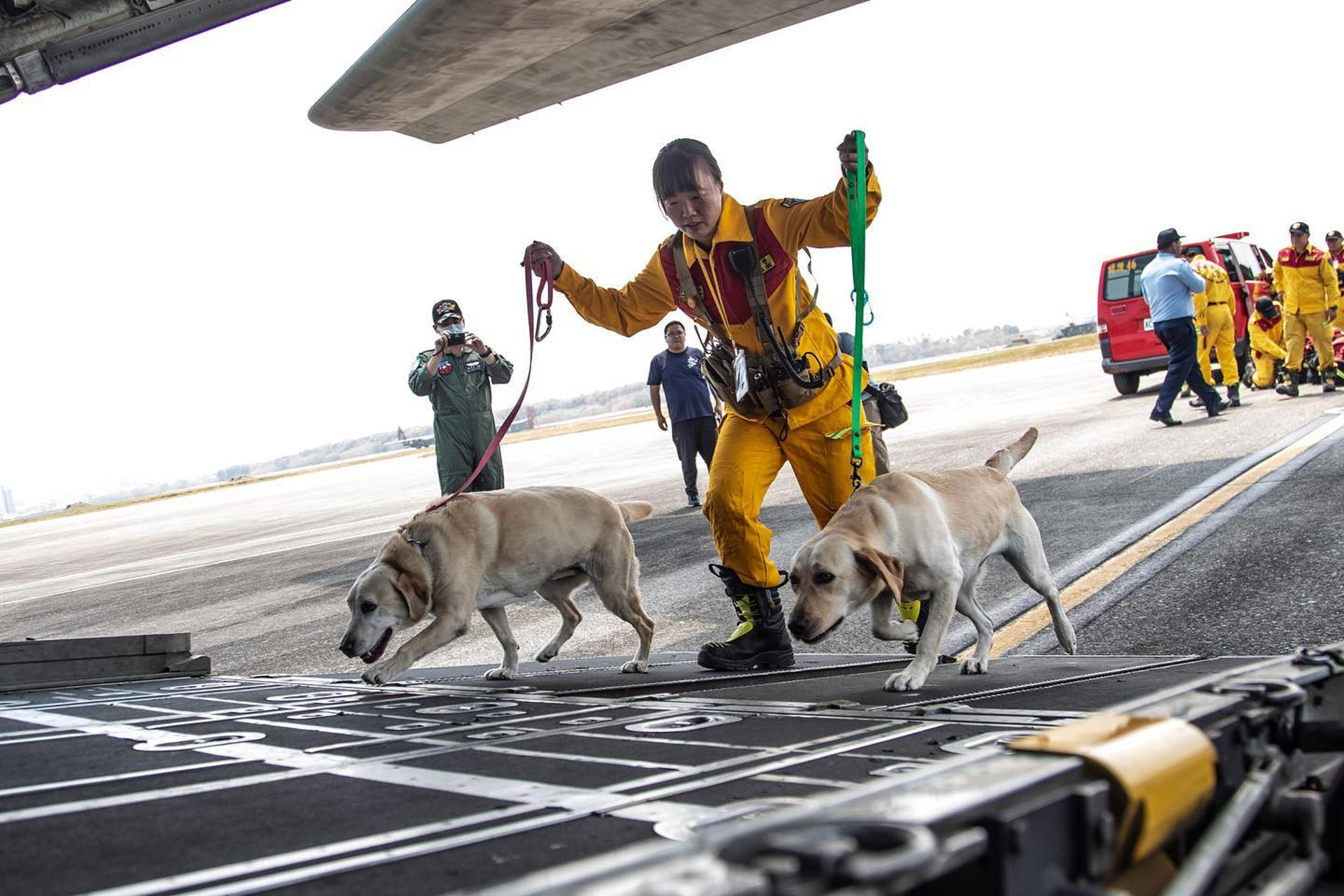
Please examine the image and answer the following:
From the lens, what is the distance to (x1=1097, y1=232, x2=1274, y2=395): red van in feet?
62.8

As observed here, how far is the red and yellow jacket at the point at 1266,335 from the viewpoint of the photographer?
722 inches

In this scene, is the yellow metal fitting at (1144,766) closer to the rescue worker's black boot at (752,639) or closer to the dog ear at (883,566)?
the dog ear at (883,566)

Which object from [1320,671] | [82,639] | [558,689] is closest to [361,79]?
[82,639]

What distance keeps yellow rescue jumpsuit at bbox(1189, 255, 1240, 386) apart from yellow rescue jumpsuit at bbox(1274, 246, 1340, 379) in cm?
106

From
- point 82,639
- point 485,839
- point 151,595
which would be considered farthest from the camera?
point 151,595

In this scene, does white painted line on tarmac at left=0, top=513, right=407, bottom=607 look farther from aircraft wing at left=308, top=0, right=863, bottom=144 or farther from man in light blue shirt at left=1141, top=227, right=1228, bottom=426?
man in light blue shirt at left=1141, top=227, right=1228, bottom=426

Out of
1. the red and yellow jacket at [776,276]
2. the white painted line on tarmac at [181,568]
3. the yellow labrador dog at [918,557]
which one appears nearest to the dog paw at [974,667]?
the yellow labrador dog at [918,557]

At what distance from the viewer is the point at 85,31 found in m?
7.37

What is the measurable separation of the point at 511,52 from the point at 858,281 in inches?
202

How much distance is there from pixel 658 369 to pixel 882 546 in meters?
8.95

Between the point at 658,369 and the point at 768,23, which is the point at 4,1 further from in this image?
the point at 658,369

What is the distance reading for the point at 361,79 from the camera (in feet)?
27.1

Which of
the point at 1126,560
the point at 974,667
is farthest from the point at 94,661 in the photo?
the point at 1126,560

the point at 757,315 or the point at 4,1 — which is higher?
the point at 4,1
